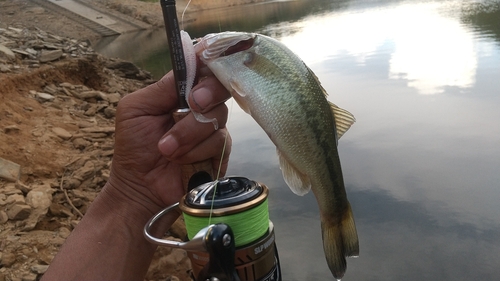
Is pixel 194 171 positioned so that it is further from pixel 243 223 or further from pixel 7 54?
pixel 7 54

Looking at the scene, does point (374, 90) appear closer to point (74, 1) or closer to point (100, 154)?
point (100, 154)

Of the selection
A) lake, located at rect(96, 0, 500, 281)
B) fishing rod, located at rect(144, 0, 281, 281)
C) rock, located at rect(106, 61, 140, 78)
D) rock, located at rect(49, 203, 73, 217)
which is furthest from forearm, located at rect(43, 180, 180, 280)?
rock, located at rect(106, 61, 140, 78)

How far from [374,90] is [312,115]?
8.12 meters

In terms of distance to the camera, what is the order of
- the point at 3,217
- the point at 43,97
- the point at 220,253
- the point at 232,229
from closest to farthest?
the point at 220,253, the point at 232,229, the point at 3,217, the point at 43,97

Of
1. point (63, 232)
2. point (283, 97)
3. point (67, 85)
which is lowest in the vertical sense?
point (63, 232)

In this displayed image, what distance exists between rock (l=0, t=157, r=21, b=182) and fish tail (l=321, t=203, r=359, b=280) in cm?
A: 397

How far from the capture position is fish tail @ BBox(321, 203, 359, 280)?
2.13m

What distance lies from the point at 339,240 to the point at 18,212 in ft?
11.0

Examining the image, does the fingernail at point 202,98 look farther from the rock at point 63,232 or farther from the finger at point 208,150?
the rock at point 63,232

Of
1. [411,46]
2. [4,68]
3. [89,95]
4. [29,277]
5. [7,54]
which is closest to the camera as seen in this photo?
[29,277]

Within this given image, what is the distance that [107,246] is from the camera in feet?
7.69

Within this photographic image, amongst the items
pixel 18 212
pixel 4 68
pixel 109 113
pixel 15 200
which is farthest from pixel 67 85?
pixel 18 212

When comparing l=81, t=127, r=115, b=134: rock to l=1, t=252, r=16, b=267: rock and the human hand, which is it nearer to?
l=1, t=252, r=16, b=267: rock

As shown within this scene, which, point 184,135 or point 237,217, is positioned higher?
point 184,135
